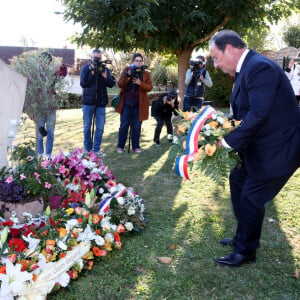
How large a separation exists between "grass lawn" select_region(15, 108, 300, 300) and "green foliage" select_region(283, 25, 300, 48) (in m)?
26.0

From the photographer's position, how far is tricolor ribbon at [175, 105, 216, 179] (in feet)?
8.91

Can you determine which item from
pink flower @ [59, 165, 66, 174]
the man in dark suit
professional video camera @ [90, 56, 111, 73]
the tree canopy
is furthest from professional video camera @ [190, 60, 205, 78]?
the man in dark suit

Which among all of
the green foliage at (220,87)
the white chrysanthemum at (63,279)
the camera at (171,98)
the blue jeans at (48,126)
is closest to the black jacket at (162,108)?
the camera at (171,98)

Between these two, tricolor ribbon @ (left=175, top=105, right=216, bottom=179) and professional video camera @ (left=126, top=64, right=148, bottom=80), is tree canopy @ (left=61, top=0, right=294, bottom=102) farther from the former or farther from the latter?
tricolor ribbon @ (left=175, top=105, right=216, bottom=179)

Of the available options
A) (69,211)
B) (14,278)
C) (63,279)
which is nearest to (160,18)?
(69,211)

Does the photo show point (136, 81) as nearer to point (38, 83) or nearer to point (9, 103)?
point (38, 83)

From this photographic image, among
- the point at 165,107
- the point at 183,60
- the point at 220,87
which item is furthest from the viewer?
the point at 220,87

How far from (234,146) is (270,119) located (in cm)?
35

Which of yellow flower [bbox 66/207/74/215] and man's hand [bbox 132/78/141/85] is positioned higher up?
man's hand [bbox 132/78/141/85]

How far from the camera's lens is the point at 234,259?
302 centimetres

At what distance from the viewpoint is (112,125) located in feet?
38.0

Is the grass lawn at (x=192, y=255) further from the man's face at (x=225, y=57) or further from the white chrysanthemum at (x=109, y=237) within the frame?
the man's face at (x=225, y=57)

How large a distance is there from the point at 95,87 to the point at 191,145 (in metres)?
3.98

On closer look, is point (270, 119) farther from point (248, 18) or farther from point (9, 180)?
point (248, 18)
